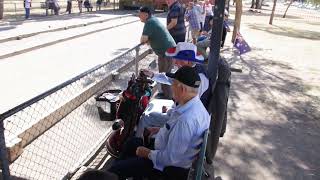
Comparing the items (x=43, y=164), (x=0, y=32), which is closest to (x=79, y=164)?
(x=43, y=164)

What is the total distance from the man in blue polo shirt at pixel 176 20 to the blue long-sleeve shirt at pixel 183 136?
16.0ft

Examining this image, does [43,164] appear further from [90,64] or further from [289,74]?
[289,74]

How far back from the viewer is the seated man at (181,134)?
297 cm

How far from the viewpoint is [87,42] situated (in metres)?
14.5

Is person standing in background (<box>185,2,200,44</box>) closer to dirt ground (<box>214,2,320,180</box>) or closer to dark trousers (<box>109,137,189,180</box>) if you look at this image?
dirt ground (<box>214,2,320,180</box>)

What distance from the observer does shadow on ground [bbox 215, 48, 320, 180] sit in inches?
191

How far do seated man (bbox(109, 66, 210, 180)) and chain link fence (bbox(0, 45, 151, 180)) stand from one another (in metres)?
1.04

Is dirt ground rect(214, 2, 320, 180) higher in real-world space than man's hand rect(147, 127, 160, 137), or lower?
lower

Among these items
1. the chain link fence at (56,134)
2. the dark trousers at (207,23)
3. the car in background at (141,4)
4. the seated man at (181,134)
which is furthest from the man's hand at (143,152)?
the car in background at (141,4)

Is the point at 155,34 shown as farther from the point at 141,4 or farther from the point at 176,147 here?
the point at 141,4

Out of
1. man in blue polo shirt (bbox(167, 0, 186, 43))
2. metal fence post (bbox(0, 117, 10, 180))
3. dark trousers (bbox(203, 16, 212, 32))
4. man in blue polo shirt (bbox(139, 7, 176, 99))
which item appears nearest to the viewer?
metal fence post (bbox(0, 117, 10, 180))

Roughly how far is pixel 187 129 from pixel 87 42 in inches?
475

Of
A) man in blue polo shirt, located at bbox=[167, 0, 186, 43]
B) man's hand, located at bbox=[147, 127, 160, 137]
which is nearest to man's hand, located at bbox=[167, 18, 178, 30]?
man in blue polo shirt, located at bbox=[167, 0, 186, 43]

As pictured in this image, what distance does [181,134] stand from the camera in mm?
2955
